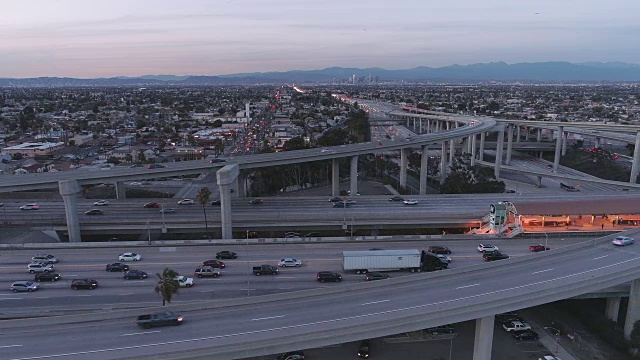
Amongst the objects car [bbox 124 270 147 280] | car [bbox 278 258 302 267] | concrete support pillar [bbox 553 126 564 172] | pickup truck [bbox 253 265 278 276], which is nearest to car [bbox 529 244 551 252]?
car [bbox 278 258 302 267]

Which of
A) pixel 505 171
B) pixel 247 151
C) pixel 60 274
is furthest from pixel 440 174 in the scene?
pixel 60 274

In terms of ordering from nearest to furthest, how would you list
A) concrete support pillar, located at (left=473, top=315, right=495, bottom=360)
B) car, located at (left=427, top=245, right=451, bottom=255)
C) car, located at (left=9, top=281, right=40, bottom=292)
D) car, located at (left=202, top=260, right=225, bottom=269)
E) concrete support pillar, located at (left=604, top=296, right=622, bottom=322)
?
1. concrete support pillar, located at (left=473, top=315, right=495, bottom=360)
2. car, located at (left=9, top=281, right=40, bottom=292)
3. concrete support pillar, located at (left=604, top=296, right=622, bottom=322)
4. car, located at (left=202, top=260, right=225, bottom=269)
5. car, located at (left=427, top=245, right=451, bottom=255)

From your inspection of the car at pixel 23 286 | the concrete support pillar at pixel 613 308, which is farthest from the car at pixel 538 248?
the car at pixel 23 286

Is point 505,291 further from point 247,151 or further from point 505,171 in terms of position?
point 247,151

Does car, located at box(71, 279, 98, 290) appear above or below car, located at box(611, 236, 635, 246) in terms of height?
below

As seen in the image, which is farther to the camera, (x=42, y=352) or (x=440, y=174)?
(x=440, y=174)

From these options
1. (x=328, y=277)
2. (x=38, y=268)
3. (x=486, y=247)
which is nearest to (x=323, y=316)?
(x=328, y=277)

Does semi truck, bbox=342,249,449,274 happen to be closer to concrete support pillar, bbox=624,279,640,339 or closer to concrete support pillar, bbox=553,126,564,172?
concrete support pillar, bbox=624,279,640,339

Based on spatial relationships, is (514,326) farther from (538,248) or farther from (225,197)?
(225,197)

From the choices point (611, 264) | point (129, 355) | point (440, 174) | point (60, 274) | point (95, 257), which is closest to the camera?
point (129, 355)
